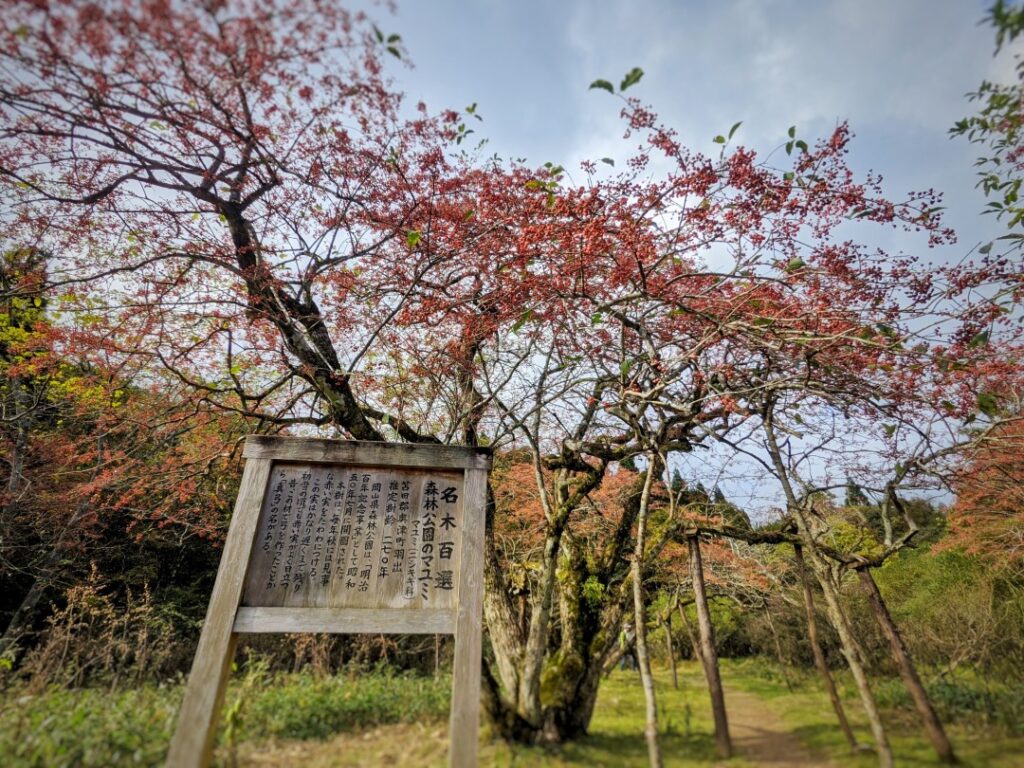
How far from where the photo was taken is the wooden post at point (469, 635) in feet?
10.2

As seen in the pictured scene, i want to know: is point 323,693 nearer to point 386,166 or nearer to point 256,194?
point 256,194

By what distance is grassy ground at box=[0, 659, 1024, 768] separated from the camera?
3330 mm

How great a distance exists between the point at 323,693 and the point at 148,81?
6.13m

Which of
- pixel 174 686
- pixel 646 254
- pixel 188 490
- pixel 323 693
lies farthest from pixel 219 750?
pixel 646 254

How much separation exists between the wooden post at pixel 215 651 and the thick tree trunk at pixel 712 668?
3.71 meters

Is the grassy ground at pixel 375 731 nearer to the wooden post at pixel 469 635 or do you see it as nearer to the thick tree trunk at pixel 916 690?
the thick tree trunk at pixel 916 690

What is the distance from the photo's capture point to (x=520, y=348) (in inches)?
297

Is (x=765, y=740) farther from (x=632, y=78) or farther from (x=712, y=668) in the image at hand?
(x=632, y=78)

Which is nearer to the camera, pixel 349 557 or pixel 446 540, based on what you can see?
pixel 349 557

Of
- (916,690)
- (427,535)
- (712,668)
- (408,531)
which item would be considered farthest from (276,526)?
(916,690)

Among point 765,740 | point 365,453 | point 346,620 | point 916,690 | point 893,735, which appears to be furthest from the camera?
point 365,453

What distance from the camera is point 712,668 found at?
161 inches

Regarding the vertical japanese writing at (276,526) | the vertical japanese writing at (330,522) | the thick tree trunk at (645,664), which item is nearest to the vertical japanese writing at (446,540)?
the vertical japanese writing at (330,522)

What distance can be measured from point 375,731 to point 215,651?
1768 mm
